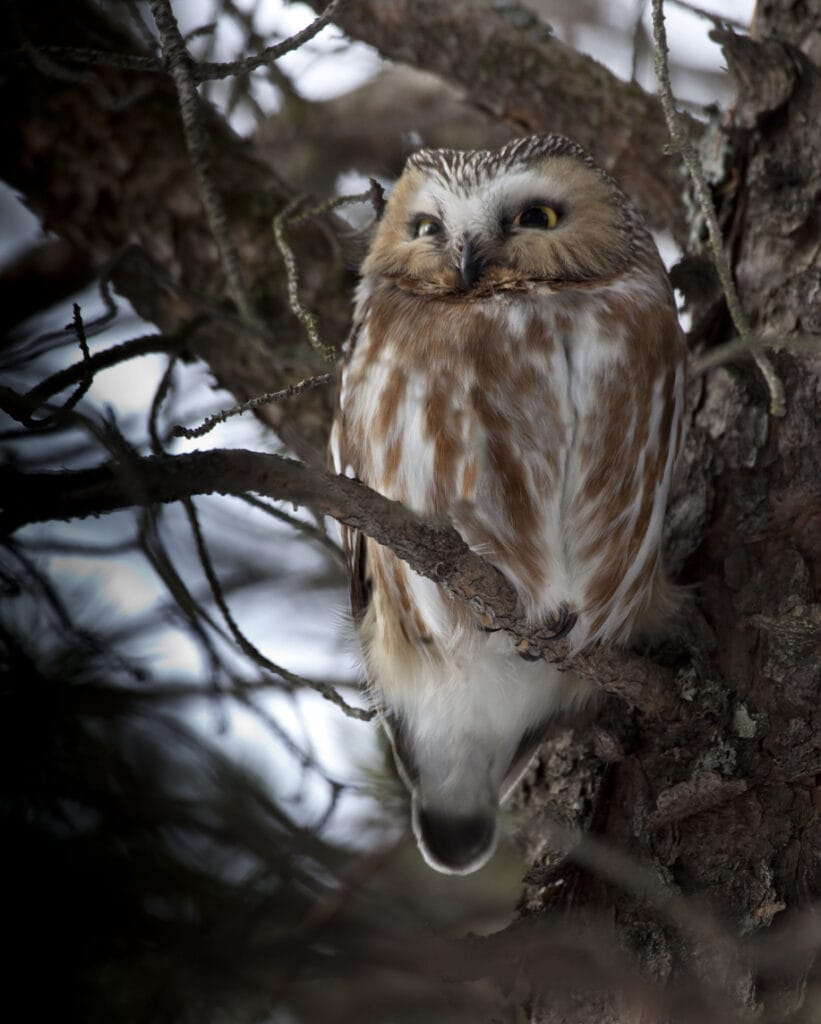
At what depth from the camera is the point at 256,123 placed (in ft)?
11.8

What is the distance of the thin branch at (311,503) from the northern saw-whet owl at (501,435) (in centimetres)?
18

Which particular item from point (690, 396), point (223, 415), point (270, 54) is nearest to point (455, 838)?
point (690, 396)

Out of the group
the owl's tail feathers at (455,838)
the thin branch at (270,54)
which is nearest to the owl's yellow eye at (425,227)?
the thin branch at (270,54)

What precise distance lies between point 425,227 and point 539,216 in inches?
11.4

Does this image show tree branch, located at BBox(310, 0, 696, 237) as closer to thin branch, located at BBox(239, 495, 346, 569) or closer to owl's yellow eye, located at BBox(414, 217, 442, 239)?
owl's yellow eye, located at BBox(414, 217, 442, 239)

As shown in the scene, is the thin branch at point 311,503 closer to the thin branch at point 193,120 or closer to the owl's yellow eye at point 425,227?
the thin branch at point 193,120

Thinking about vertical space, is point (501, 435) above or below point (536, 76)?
below

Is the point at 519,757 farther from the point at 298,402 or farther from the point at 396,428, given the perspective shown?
the point at 298,402

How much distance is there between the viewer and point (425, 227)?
264 cm

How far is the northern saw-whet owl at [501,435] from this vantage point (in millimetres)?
2209

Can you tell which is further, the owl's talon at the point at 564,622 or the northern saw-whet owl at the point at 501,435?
the owl's talon at the point at 564,622

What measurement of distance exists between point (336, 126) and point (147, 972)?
3206 mm

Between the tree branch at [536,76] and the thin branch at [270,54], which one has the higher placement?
the thin branch at [270,54]

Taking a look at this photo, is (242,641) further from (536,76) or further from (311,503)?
(536,76)
